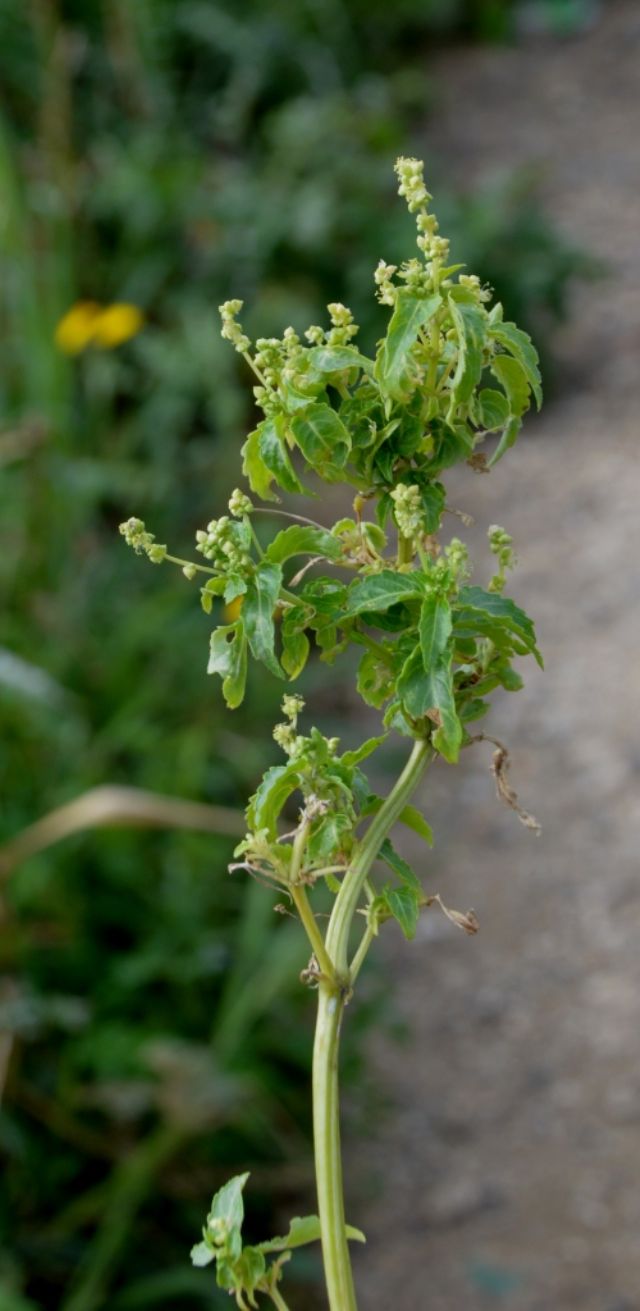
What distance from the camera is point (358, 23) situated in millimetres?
6246

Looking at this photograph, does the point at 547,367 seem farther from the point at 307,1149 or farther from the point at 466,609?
the point at 466,609

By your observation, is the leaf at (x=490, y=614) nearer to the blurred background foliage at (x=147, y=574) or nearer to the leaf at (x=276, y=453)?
the leaf at (x=276, y=453)

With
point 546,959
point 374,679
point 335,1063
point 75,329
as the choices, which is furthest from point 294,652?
point 75,329

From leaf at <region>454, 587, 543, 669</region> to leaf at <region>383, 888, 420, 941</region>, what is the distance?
3.7 inches

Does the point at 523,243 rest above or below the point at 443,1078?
above

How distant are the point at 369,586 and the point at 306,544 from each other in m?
0.04

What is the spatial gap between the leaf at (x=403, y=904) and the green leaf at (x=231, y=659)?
0.28 feet

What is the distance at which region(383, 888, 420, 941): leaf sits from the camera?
0.52 m

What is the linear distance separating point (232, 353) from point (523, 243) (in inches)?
43.2

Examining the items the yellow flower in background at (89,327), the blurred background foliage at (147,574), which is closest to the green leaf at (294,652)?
the blurred background foliage at (147,574)

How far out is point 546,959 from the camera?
3232 millimetres

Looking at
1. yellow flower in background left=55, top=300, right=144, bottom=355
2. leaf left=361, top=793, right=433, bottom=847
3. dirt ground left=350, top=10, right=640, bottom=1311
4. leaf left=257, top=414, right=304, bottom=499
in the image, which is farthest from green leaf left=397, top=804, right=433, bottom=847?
yellow flower in background left=55, top=300, right=144, bottom=355

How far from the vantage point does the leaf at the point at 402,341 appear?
474 millimetres

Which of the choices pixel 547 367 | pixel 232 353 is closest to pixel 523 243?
pixel 547 367
